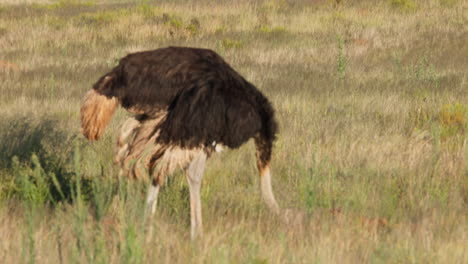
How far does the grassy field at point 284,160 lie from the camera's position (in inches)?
191

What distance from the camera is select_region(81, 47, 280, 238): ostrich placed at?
17.5ft

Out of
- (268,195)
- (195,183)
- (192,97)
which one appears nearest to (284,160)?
(268,195)

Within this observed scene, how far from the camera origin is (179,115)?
534cm

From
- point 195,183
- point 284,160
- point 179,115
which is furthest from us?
point 284,160

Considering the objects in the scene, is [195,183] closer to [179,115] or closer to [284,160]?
[179,115]

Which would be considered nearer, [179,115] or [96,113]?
[179,115]

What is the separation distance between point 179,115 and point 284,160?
281 centimetres

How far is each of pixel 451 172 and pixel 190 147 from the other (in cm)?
293

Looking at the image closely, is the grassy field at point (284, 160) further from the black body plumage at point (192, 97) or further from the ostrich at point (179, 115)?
the black body plumage at point (192, 97)

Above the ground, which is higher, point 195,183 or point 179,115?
point 179,115

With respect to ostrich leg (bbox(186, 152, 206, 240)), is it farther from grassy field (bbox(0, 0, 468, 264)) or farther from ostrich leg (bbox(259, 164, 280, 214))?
ostrich leg (bbox(259, 164, 280, 214))

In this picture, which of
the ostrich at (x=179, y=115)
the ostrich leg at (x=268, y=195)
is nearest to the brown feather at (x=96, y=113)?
the ostrich at (x=179, y=115)

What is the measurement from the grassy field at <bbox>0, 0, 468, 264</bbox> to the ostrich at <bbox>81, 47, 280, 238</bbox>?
250mm

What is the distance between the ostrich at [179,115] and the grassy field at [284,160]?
25 centimetres
